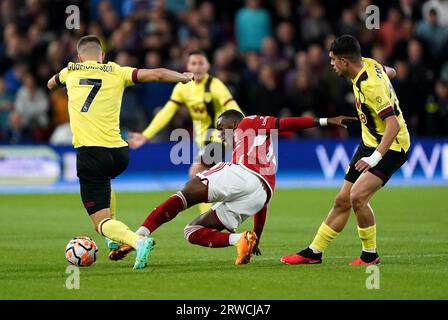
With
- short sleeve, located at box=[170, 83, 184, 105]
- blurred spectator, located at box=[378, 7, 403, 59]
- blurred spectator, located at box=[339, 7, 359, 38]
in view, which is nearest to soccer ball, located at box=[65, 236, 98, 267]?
short sleeve, located at box=[170, 83, 184, 105]

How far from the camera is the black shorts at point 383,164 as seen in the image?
34.8 feet

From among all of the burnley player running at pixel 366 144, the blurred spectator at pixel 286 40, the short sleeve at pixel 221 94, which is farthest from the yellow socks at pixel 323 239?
the blurred spectator at pixel 286 40

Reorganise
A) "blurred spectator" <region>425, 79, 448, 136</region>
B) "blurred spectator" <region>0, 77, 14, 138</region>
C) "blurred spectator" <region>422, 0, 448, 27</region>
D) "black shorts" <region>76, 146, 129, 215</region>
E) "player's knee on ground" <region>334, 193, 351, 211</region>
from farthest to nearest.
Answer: "blurred spectator" <region>422, 0, 448, 27</region>
"blurred spectator" <region>425, 79, 448, 136</region>
"blurred spectator" <region>0, 77, 14, 138</region>
"player's knee on ground" <region>334, 193, 351, 211</region>
"black shorts" <region>76, 146, 129, 215</region>

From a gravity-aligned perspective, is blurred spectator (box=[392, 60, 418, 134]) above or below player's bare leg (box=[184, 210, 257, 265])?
above

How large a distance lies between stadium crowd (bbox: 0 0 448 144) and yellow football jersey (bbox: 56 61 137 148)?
11.1 m

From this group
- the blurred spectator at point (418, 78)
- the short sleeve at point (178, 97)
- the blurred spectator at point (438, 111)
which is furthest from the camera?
the blurred spectator at point (438, 111)

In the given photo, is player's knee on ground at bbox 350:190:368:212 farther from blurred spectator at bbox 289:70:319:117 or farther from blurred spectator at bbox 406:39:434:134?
blurred spectator at bbox 406:39:434:134

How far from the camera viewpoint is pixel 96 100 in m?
10.8

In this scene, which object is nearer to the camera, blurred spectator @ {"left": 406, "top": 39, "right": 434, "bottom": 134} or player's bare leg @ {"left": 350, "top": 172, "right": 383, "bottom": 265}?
player's bare leg @ {"left": 350, "top": 172, "right": 383, "bottom": 265}

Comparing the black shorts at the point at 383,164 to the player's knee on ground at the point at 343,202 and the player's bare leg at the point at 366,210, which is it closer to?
the player's bare leg at the point at 366,210

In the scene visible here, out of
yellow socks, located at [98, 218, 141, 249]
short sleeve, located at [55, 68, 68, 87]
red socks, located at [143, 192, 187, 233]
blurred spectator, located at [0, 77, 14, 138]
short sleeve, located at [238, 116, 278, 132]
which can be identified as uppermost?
short sleeve, located at [55, 68, 68, 87]

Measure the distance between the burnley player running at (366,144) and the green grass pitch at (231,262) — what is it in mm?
303

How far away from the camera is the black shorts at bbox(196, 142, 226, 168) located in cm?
1468

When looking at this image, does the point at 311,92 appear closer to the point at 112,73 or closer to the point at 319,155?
the point at 319,155
